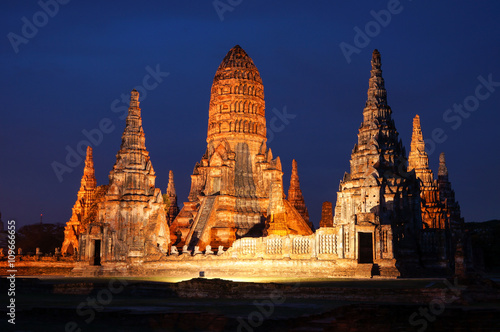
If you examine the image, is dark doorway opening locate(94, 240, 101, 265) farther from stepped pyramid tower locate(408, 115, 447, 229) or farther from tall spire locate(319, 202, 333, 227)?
stepped pyramid tower locate(408, 115, 447, 229)

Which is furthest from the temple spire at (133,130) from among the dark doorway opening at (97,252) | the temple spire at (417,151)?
the temple spire at (417,151)

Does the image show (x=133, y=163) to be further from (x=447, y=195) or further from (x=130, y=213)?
(x=447, y=195)

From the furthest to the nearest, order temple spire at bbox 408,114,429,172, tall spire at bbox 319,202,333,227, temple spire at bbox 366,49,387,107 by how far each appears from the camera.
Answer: tall spire at bbox 319,202,333,227, temple spire at bbox 408,114,429,172, temple spire at bbox 366,49,387,107

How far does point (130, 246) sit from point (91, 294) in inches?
642

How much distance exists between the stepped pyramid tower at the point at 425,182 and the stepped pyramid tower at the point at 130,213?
20.2m

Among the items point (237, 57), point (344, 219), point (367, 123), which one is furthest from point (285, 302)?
point (237, 57)

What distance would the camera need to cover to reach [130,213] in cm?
4319

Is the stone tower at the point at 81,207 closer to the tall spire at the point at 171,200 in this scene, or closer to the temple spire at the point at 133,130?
the tall spire at the point at 171,200

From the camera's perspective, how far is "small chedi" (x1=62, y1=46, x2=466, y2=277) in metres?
33.6

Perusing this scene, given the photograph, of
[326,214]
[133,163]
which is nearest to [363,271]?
[133,163]

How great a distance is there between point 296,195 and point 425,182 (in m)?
13.6

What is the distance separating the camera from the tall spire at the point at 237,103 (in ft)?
179

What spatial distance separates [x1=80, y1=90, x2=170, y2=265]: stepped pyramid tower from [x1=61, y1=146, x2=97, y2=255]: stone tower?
77.5 ft

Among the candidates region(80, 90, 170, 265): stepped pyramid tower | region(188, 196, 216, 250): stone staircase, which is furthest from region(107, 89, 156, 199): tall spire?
region(188, 196, 216, 250): stone staircase
